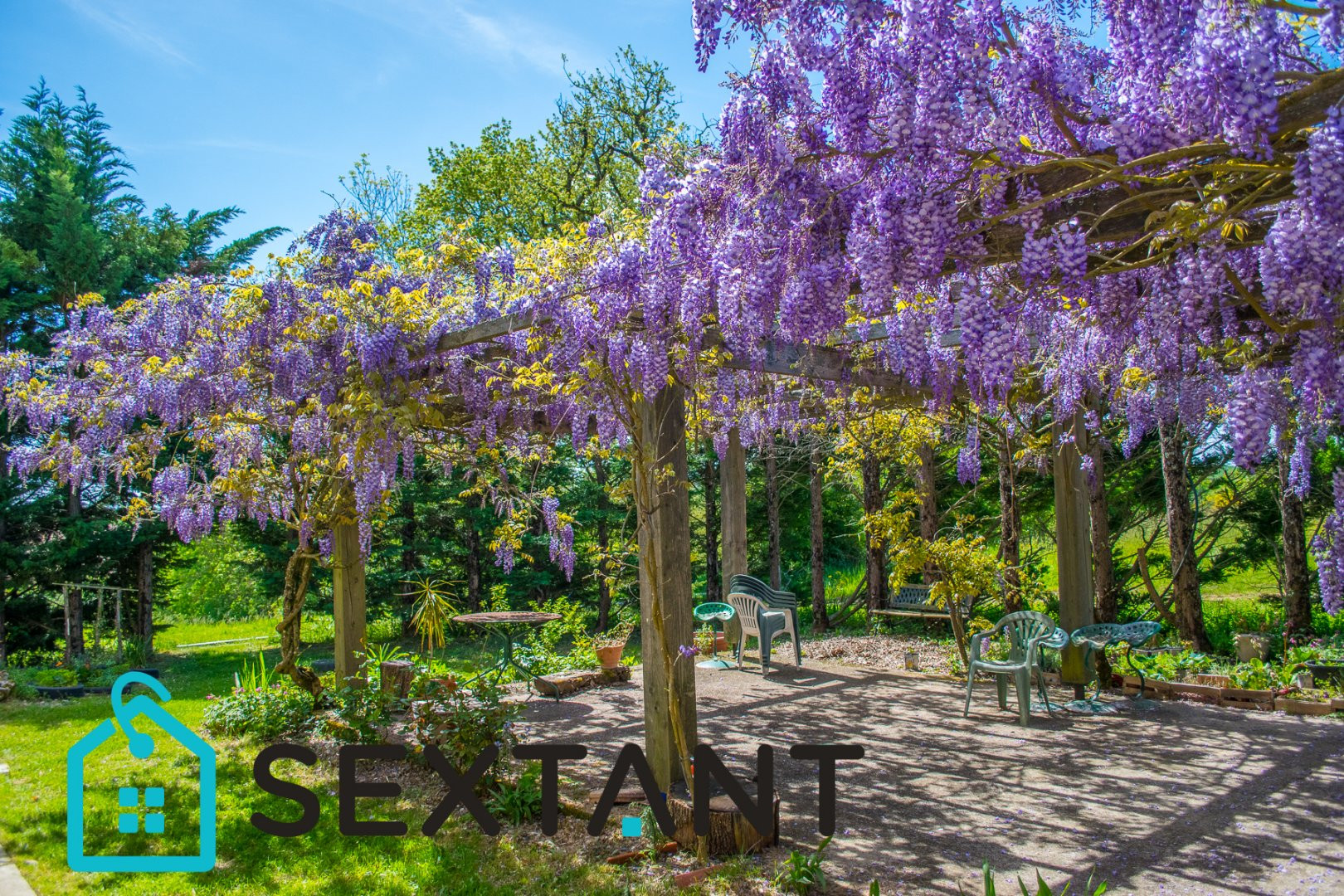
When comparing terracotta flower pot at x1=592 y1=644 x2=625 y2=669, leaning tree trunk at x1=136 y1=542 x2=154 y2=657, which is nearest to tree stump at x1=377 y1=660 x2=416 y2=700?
terracotta flower pot at x1=592 y1=644 x2=625 y2=669

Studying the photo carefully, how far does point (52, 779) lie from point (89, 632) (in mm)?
7927

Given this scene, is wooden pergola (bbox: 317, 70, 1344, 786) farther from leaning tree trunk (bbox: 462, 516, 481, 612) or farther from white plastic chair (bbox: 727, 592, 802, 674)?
leaning tree trunk (bbox: 462, 516, 481, 612)

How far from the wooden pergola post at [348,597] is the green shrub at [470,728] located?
1756 mm

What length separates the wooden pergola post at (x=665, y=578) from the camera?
11.2ft

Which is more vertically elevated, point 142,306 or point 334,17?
point 334,17

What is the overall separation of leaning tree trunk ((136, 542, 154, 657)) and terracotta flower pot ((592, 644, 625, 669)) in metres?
6.43

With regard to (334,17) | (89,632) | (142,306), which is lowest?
(89,632)

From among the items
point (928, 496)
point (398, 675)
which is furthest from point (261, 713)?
point (928, 496)

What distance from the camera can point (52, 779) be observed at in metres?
4.44

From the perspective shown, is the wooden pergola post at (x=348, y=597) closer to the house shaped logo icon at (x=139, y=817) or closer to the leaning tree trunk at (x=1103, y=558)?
the house shaped logo icon at (x=139, y=817)

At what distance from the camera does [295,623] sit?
5.58 m

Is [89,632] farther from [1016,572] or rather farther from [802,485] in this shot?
[1016,572]

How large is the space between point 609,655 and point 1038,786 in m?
3.64

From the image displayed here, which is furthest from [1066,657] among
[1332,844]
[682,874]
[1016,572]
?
[682,874]
